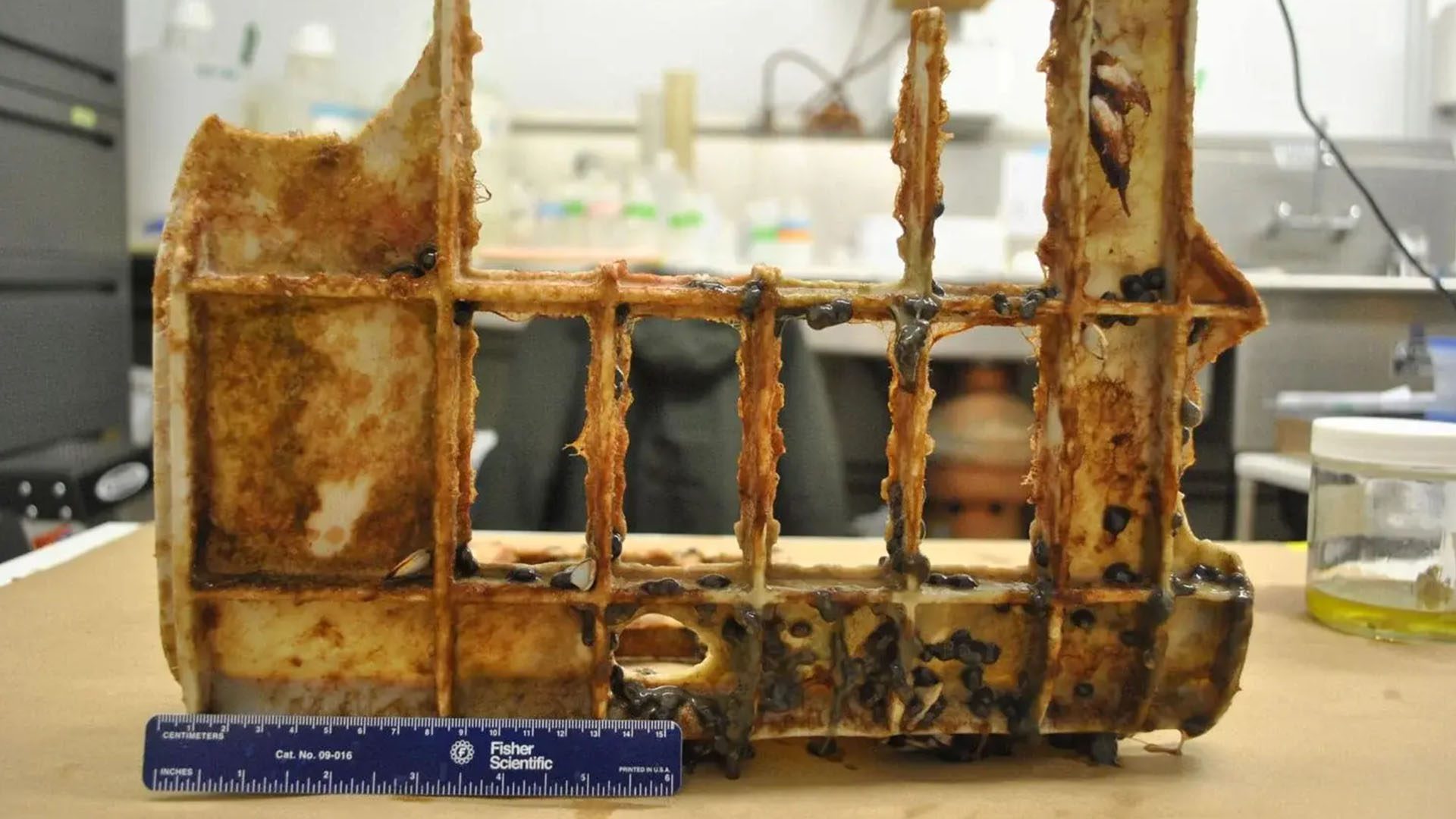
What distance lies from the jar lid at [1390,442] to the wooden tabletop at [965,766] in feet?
0.61

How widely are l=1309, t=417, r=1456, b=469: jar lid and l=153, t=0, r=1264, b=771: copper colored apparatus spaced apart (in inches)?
15.9

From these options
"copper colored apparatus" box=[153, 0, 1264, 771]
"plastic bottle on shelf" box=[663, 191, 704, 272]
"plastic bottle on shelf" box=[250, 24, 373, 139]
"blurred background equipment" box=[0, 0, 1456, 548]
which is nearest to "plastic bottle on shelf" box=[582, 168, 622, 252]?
"blurred background equipment" box=[0, 0, 1456, 548]

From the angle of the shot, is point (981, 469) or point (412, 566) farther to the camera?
point (981, 469)

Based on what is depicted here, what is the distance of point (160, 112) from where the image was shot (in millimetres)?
2416

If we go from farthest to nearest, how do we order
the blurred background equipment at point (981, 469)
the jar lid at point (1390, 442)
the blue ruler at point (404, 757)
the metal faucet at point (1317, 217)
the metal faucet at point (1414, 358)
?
the metal faucet at point (1317, 217) → the blurred background equipment at point (981, 469) → the metal faucet at point (1414, 358) → the jar lid at point (1390, 442) → the blue ruler at point (404, 757)

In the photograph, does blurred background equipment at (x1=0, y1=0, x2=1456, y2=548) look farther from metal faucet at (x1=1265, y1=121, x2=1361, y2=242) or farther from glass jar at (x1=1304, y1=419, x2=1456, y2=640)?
glass jar at (x1=1304, y1=419, x2=1456, y2=640)

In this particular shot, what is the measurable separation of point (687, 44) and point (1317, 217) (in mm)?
1850

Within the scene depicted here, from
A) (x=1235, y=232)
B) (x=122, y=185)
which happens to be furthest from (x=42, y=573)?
(x=1235, y=232)

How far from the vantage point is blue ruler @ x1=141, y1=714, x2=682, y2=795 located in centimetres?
61

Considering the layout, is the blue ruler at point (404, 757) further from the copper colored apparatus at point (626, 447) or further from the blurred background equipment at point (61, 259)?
the blurred background equipment at point (61, 259)

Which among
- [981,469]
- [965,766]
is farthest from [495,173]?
[965,766]

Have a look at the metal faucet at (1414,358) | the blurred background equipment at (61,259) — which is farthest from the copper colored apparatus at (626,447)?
the metal faucet at (1414,358)

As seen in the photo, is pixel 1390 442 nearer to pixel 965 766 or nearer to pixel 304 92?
pixel 965 766

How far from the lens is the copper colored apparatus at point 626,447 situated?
64 cm
